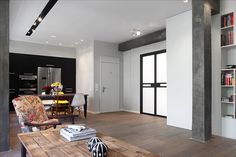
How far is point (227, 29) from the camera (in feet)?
13.5

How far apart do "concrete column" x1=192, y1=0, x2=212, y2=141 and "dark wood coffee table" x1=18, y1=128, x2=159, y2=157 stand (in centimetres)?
245

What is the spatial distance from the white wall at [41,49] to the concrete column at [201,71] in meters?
6.38

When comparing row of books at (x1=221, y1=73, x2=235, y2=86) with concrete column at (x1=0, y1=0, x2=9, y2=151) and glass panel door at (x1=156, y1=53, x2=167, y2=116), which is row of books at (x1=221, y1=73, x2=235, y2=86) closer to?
glass panel door at (x1=156, y1=53, x2=167, y2=116)

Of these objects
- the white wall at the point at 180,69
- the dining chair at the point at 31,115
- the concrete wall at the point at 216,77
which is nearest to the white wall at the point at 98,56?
the white wall at the point at 180,69

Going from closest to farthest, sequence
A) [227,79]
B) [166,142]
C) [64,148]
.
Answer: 1. [64,148]
2. [166,142]
3. [227,79]

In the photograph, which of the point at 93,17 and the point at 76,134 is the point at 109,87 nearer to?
the point at 93,17

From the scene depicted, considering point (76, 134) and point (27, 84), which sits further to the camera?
point (27, 84)

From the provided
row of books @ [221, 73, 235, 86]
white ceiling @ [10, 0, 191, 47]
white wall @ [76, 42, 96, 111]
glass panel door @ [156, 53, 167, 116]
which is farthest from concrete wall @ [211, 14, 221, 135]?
white wall @ [76, 42, 96, 111]

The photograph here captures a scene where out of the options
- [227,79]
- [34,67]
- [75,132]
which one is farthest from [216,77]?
[34,67]

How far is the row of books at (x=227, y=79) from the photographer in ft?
12.6

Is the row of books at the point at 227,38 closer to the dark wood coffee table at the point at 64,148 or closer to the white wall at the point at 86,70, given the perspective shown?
the dark wood coffee table at the point at 64,148

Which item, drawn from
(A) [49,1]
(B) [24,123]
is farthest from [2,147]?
(A) [49,1]

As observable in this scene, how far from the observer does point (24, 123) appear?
9.36 ft

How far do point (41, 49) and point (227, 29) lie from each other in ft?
23.7
